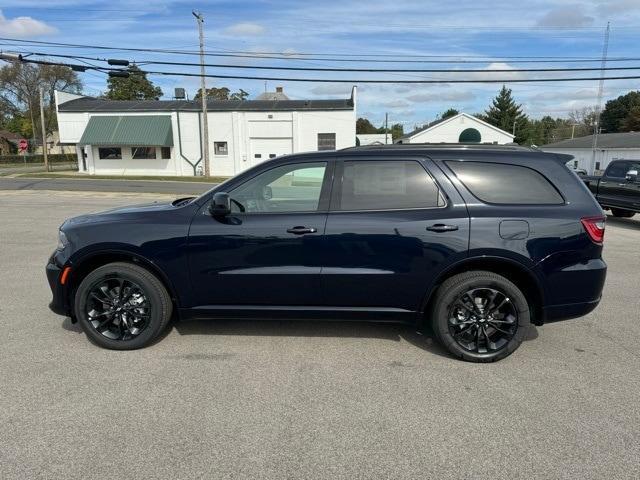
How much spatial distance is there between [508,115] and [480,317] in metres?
78.9

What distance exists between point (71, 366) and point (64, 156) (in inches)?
3271

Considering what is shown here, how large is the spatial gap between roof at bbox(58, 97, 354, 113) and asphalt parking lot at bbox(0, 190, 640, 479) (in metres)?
33.3

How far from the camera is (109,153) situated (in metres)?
38.6

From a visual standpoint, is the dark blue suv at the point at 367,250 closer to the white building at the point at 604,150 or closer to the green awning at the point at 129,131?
the green awning at the point at 129,131

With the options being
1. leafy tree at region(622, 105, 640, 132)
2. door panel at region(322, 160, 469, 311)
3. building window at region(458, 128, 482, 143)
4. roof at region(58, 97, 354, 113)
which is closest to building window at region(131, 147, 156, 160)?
roof at region(58, 97, 354, 113)

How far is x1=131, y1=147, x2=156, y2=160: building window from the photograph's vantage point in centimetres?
3791

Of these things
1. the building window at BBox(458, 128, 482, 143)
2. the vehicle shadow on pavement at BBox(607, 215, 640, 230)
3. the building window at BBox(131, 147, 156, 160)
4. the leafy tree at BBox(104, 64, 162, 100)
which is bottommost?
the vehicle shadow on pavement at BBox(607, 215, 640, 230)

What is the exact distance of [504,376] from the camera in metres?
3.68

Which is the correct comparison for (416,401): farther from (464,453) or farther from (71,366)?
(71,366)

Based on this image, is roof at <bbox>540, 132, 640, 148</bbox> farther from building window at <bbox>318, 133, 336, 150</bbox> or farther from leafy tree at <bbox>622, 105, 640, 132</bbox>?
building window at <bbox>318, 133, 336, 150</bbox>

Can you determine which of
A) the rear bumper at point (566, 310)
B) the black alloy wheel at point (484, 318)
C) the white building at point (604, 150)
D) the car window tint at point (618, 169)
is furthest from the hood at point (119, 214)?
the white building at point (604, 150)

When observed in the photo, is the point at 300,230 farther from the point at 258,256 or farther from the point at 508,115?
the point at 508,115

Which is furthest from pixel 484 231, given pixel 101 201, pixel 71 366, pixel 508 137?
pixel 508 137

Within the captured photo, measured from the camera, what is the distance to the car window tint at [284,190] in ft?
13.1
